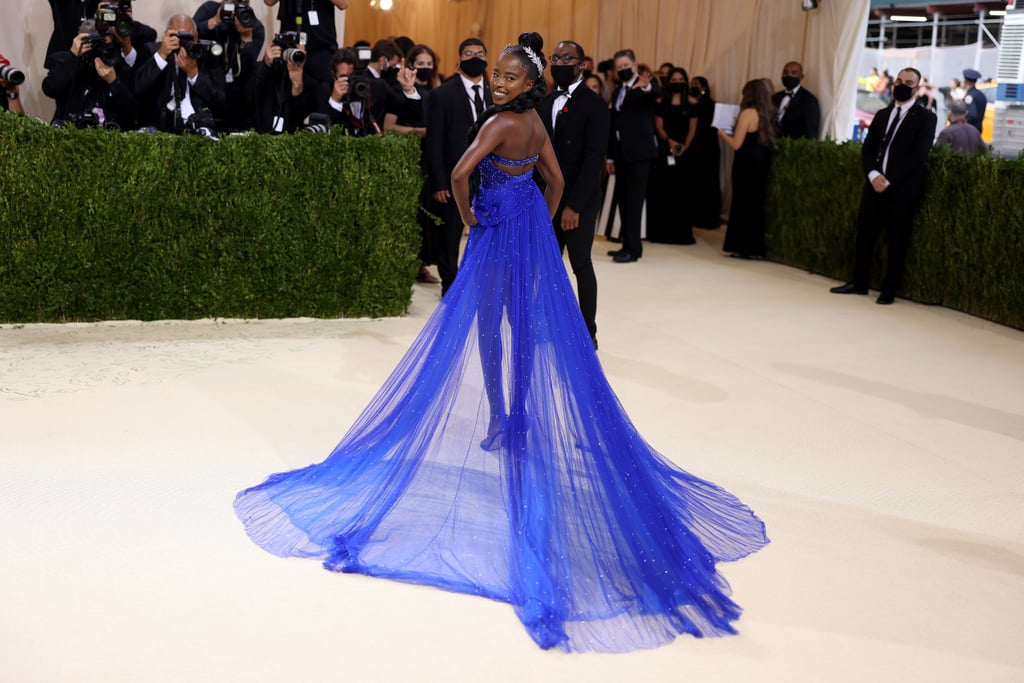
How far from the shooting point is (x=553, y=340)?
144 inches

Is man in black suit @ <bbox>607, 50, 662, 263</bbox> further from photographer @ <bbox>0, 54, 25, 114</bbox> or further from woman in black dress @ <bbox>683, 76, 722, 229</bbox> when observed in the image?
photographer @ <bbox>0, 54, 25, 114</bbox>

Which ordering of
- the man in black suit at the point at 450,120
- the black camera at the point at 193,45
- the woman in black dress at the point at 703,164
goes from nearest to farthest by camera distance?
the man in black suit at the point at 450,120, the black camera at the point at 193,45, the woman in black dress at the point at 703,164

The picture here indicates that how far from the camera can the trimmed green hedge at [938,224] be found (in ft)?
24.7

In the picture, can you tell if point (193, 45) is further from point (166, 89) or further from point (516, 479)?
point (516, 479)

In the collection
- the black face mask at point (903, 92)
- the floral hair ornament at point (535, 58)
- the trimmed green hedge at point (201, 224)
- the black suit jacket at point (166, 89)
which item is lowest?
the trimmed green hedge at point (201, 224)

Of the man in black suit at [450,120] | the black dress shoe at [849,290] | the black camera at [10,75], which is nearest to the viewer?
the man in black suit at [450,120]

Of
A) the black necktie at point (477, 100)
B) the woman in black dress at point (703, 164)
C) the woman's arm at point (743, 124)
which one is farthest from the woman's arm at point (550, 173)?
the woman in black dress at point (703, 164)

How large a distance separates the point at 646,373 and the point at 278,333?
7.19 feet

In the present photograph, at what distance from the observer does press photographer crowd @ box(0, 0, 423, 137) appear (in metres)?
7.14

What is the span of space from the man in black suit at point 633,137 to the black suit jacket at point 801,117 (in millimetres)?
1509

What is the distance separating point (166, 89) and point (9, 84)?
97 cm

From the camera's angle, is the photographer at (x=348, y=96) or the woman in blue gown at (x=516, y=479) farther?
the photographer at (x=348, y=96)

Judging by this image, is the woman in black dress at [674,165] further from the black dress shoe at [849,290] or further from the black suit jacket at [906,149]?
the black suit jacket at [906,149]

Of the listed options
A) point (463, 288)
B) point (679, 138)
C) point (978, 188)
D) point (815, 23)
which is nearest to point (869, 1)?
point (815, 23)
